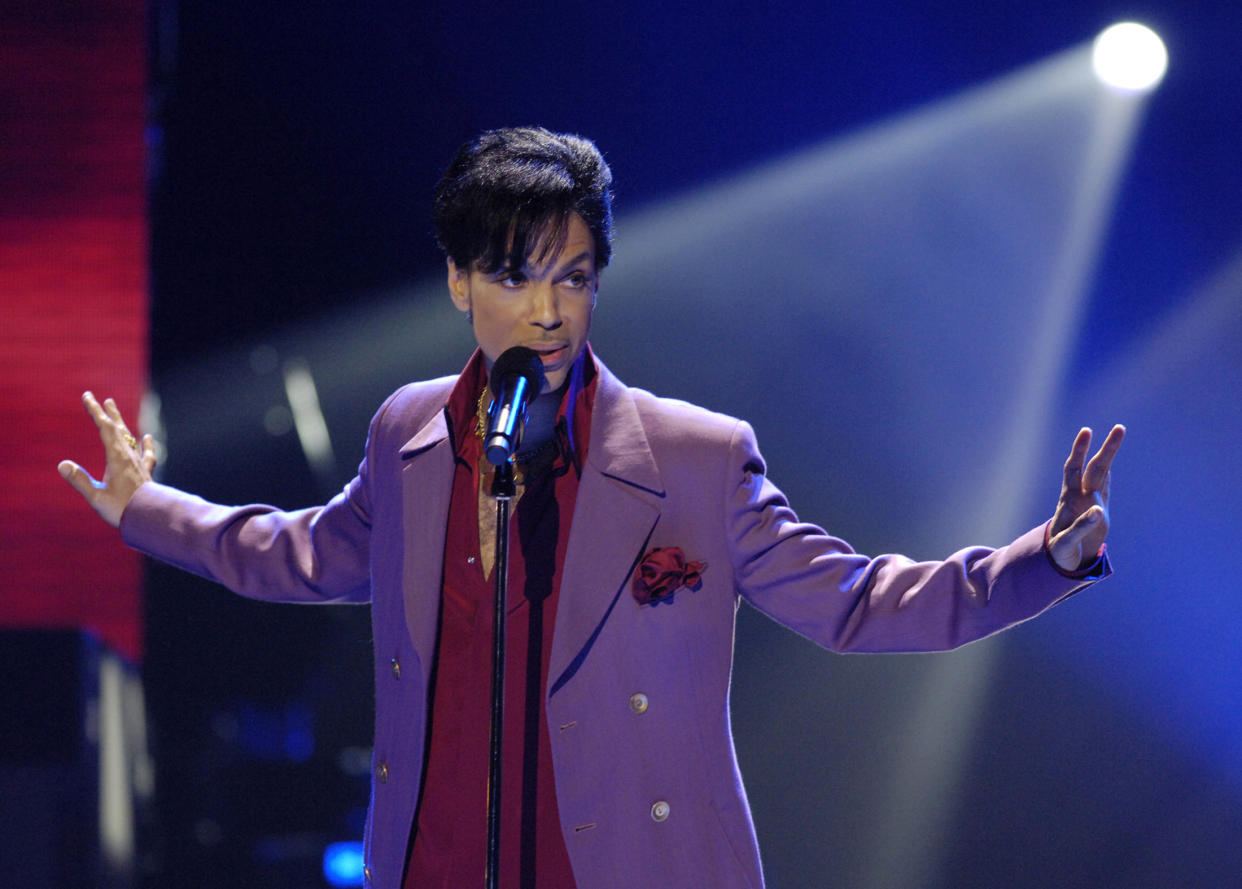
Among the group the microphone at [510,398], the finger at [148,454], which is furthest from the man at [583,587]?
the finger at [148,454]

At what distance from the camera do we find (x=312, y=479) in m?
3.85

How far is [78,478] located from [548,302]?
96 cm

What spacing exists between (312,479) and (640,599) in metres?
2.27

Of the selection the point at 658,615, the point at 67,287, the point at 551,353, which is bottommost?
the point at 658,615

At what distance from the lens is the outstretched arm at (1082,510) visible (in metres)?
1.68

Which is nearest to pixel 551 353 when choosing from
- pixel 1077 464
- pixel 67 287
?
pixel 1077 464

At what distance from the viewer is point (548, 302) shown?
188cm

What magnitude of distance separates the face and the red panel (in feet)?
7.07

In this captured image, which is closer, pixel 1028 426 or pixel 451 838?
pixel 451 838

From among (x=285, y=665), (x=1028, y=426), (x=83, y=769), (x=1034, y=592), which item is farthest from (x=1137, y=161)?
(x=83, y=769)

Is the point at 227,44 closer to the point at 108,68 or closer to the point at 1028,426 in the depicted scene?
the point at 108,68

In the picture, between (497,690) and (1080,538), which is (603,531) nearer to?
(497,690)

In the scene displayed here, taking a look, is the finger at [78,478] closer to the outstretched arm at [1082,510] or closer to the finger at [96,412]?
the finger at [96,412]

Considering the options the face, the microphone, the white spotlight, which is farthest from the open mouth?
the white spotlight
